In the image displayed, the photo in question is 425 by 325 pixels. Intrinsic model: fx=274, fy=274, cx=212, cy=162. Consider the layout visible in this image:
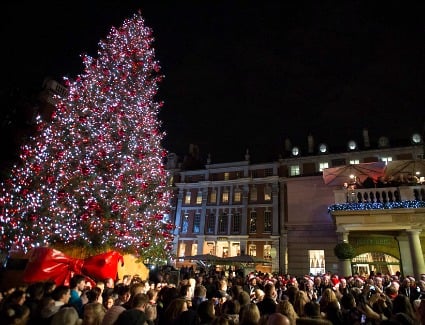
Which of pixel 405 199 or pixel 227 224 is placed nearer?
pixel 405 199

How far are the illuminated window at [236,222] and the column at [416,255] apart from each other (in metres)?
29.8

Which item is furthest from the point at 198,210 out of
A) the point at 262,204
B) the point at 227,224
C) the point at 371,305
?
the point at 371,305

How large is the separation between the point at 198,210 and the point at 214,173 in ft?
23.0

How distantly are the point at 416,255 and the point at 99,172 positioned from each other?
16.8m

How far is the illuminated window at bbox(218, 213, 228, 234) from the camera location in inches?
1753

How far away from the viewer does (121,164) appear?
12680 mm

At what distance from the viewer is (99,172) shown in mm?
12242

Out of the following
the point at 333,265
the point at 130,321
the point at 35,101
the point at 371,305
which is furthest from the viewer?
the point at 35,101

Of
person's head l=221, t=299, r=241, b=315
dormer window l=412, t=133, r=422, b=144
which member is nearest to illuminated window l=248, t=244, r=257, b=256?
dormer window l=412, t=133, r=422, b=144

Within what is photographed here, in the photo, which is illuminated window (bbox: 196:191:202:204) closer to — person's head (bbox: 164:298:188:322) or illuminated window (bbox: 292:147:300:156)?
illuminated window (bbox: 292:147:300:156)

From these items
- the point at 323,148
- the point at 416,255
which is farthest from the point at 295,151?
the point at 416,255

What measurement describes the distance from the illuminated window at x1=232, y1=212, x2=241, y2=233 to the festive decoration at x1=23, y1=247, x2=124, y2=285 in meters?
35.6

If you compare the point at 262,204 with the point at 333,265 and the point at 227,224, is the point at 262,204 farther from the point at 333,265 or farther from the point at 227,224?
the point at 333,265

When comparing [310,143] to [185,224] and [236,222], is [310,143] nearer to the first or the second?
[236,222]
